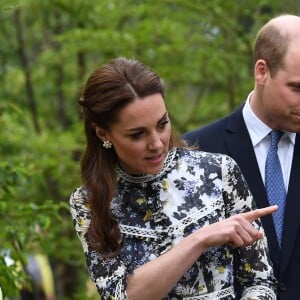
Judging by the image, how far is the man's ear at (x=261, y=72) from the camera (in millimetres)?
4367

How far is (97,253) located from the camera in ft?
11.4

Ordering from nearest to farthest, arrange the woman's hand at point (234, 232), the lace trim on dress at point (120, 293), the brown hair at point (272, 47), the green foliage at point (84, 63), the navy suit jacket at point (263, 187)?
the woman's hand at point (234, 232), the lace trim on dress at point (120, 293), the navy suit jacket at point (263, 187), the brown hair at point (272, 47), the green foliage at point (84, 63)

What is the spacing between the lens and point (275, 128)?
14.3 feet

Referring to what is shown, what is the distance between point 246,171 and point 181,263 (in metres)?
1.09

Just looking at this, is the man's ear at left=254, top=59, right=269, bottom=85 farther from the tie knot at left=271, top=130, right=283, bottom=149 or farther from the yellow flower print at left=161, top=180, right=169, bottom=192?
the yellow flower print at left=161, top=180, right=169, bottom=192

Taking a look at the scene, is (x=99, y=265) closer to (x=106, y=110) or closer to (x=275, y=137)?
(x=106, y=110)

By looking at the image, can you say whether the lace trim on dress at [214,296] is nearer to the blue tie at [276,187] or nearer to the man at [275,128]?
the man at [275,128]

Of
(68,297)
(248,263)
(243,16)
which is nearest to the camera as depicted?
(248,263)

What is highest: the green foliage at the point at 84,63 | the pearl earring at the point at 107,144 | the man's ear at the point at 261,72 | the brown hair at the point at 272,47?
the green foliage at the point at 84,63

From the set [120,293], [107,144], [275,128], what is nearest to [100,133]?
[107,144]

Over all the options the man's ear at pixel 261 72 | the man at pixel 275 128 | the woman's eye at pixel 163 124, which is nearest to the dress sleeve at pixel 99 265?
the woman's eye at pixel 163 124

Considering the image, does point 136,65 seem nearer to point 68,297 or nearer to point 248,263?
point 248,263

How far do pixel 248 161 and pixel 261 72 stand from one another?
0.41 m

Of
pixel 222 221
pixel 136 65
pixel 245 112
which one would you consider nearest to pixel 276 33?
pixel 245 112
